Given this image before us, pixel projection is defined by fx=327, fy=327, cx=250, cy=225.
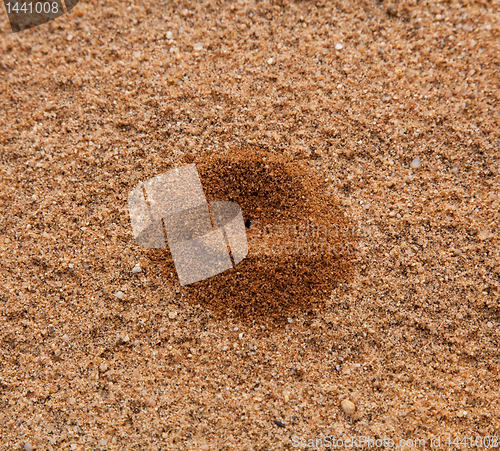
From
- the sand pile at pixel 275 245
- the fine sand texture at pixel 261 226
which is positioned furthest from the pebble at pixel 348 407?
the sand pile at pixel 275 245

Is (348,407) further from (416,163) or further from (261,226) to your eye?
(416,163)

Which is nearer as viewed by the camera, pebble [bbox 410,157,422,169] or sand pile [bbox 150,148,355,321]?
sand pile [bbox 150,148,355,321]

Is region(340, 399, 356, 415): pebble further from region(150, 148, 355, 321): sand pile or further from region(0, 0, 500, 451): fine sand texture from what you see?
region(150, 148, 355, 321): sand pile

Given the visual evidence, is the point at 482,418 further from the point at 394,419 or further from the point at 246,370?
the point at 246,370

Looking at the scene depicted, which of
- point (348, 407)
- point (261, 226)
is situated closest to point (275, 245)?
point (261, 226)

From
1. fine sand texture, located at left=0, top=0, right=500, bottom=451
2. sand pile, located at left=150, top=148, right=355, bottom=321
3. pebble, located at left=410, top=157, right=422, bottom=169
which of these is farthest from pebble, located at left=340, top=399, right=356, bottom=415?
pebble, located at left=410, top=157, right=422, bottom=169

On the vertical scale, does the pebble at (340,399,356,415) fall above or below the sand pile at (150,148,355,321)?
below

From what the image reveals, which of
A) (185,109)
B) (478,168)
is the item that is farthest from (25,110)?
(478,168)

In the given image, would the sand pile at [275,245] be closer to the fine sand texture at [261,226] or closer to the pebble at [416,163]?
the fine sand texture at [261,226]
